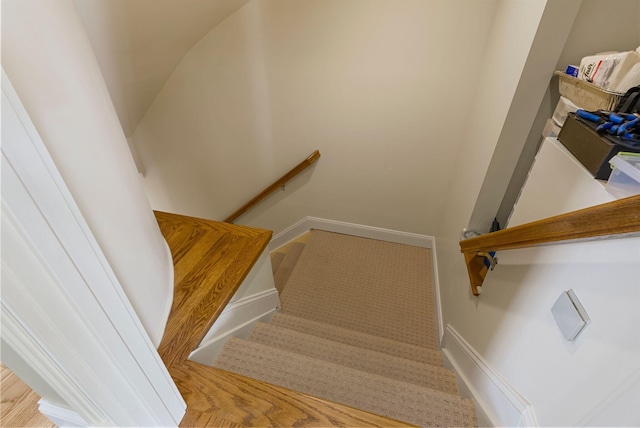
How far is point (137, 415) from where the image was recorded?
710 millimetres

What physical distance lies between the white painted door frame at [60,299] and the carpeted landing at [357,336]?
611 millimetres

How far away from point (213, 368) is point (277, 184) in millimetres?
1976

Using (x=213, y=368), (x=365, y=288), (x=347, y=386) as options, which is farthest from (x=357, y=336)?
(x=213, y=368)

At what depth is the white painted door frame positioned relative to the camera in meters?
0.40

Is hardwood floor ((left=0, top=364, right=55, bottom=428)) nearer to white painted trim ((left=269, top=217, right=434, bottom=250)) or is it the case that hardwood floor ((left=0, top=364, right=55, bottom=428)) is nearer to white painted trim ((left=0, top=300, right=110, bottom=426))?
white painted trim ((left=0, top=300, right=110, bottom=426))

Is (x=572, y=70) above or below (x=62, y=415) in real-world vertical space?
above

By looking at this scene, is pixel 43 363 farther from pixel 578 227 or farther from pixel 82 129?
pixel 578 227

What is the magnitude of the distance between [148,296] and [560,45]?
1719 mm

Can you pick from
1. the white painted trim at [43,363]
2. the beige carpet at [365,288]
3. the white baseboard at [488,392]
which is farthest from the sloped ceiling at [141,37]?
the white baseboard at [488,392]

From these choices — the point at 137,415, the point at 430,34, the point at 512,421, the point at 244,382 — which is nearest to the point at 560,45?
the point at 430,34

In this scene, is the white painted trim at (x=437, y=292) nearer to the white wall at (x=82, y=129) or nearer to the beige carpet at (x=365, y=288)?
the beige carpet at (x=365, y=288)

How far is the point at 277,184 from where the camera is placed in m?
2.81

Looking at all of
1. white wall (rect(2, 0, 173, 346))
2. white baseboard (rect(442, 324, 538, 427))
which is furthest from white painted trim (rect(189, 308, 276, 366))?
white baseboard (rect(442, 324, 538, 427))

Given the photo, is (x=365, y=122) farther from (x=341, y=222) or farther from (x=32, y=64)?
(x=32, y=64)
